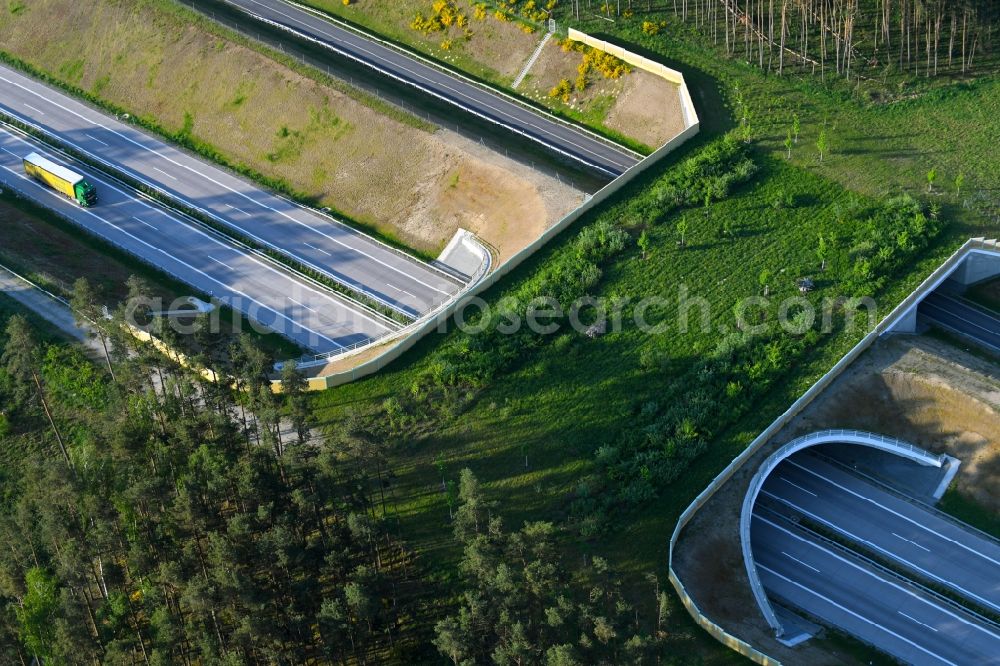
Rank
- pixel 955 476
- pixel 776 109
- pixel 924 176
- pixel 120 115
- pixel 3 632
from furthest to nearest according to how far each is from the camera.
Result: pixel 120 115, pixel 776 109, pixel 924 176, pixel 955 476, pixel 3 632

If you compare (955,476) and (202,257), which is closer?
(955,476)

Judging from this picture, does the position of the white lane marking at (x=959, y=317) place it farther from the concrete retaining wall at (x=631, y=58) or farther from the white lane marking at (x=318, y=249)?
the white lane marking at (x=318, y=249)

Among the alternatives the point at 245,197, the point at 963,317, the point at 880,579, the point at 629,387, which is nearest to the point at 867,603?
the point at 880,579

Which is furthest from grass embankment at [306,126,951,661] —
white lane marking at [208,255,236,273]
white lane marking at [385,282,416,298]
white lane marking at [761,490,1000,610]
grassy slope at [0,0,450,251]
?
grassy slope at [0,0,450,251]

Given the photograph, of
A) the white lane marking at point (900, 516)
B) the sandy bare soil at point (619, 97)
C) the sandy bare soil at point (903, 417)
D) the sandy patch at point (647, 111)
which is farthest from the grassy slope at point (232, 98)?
the white lane marking at point (900, 516)

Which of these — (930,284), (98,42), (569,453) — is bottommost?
(569,453)

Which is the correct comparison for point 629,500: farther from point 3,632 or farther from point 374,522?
point 3,632

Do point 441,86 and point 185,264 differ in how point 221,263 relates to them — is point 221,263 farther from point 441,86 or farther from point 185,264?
point 441,86

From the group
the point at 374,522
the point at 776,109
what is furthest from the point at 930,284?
the point at 374,522
